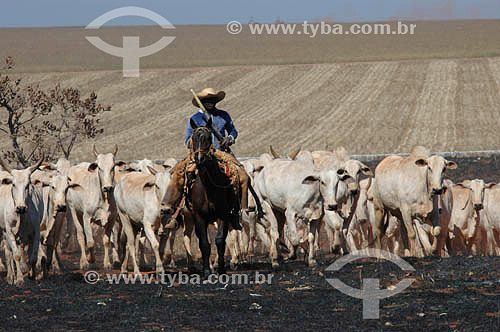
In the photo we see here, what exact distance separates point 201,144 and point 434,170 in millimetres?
5293

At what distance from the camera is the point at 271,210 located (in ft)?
59.1

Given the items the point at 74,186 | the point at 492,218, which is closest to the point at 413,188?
the point at 492,218

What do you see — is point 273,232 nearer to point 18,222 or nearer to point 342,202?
point 342,202

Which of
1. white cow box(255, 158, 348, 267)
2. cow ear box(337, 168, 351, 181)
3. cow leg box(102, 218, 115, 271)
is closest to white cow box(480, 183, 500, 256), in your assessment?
cow ear box(337, 168, 351, 181)

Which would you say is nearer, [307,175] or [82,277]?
[82,277]

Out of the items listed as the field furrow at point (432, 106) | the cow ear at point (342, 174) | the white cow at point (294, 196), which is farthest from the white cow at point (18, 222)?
the field furrow at point (432, 106)

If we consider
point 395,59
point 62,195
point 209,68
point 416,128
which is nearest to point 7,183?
point 62,195

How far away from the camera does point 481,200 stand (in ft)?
65.4

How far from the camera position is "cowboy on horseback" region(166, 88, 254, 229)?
47.1 feet

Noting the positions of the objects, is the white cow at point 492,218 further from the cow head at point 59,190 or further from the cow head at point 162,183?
the cow head at point 59,190

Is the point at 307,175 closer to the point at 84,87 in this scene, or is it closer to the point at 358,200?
the point at 358,200

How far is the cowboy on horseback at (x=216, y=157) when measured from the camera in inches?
565

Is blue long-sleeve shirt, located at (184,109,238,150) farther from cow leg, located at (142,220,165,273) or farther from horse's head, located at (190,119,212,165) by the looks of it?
cow leg, located at (142,220,165,273)

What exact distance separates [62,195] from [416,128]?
100 feet
